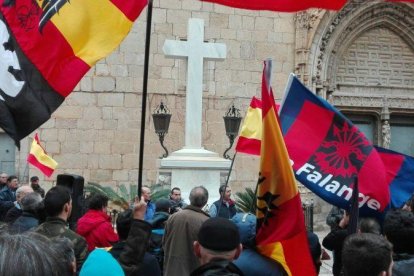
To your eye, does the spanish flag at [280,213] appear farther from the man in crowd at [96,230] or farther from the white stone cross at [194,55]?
the white stone cross at [194,55]

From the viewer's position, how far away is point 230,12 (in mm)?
15383

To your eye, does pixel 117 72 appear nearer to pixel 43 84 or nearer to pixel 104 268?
pixel 43 84

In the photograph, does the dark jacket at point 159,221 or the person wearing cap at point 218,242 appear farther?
the dark jacket at point 159,221

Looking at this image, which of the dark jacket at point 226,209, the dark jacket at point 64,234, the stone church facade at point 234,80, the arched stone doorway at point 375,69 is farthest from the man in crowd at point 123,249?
the arched stone doorway at point 375,69

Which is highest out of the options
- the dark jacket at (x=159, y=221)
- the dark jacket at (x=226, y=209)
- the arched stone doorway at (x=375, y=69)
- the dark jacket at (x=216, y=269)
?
the arched stone doorway at (x=375, y=69)

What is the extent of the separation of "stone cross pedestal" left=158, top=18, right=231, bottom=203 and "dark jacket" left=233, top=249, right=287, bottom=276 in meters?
5.78

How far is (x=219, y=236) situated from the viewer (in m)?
2.98

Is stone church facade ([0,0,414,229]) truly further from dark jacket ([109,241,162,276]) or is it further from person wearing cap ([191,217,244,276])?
person wearing cap ([191,217,244,276])

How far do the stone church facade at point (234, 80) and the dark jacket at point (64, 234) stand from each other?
10528mm

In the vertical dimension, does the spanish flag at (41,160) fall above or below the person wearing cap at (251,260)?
above

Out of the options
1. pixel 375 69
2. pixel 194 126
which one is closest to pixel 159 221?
pixel 194 126

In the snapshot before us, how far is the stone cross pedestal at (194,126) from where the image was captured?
9.46 m

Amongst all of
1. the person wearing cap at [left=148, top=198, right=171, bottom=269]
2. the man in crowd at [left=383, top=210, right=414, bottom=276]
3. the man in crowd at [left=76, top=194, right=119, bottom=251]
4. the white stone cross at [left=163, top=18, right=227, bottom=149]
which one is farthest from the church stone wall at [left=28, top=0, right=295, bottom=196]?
the man in crowd at [left=383, top=210, right=414, bottom=276]

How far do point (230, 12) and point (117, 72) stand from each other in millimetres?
3076
